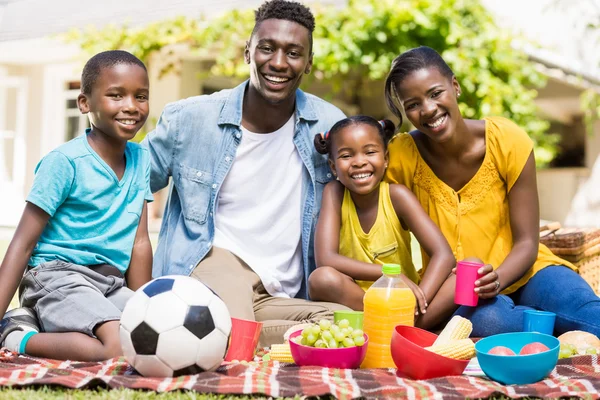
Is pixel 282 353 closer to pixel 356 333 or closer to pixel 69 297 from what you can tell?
pixel 356 333

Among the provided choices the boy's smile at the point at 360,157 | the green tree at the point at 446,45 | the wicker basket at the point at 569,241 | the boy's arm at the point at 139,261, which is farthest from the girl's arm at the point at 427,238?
the green tree at the point at 446,45

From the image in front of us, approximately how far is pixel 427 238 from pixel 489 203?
1.35ft

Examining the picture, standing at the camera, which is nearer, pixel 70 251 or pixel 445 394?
pixel 445 394

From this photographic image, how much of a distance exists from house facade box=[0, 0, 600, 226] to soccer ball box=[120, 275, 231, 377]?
28.2 ft

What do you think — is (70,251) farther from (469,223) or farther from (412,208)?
(469,223)

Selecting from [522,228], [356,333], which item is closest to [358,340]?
[356,333]

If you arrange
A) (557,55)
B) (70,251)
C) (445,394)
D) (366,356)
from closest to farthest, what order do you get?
(445,394)
(366,356)
(70,251)
(557,55)

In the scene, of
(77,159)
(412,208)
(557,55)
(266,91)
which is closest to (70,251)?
(77,159)

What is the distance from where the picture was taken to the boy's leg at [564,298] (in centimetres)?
329

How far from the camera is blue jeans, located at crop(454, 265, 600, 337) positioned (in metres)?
3.31

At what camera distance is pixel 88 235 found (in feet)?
11.1

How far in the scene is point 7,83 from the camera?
13.5 m

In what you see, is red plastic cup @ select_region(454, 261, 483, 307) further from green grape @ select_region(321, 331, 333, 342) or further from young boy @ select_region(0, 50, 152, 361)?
young boy @ select_region(0, 50, 152, 361)

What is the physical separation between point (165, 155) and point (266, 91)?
68 cm
